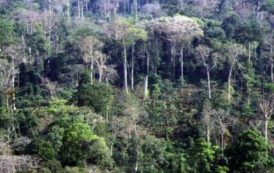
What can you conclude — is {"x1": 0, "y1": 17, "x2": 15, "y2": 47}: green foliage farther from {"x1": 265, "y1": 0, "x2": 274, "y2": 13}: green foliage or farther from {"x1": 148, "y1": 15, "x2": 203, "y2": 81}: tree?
{"x1": 265, "y1": 0, "x2": 274, "y2": 13}: green foliage

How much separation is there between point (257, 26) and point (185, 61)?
6.00 metres

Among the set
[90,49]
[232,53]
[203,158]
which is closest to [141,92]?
[90,49]

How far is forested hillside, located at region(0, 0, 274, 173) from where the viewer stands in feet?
93.1

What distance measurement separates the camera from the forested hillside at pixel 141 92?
1117 inches

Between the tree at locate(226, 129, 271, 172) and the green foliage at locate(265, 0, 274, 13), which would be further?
the green foliage at locate(265, 0, 274, 13)

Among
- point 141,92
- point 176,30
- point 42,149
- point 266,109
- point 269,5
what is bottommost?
point 42,149

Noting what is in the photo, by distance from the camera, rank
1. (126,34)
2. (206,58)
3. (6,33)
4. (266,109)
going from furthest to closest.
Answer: (6,33) → (126,34) → (206,58) → (266,109)

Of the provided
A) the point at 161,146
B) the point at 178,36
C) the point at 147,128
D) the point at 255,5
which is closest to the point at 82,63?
the point at 178,36

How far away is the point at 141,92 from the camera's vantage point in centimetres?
4062

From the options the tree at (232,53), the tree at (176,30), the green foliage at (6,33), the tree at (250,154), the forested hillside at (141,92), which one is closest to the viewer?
the tree at (250,154)

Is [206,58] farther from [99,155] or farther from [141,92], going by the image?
[99,155]

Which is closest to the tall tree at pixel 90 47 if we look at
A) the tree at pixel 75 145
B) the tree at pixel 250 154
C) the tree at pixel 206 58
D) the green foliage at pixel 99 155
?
the tree at pixel 206 58

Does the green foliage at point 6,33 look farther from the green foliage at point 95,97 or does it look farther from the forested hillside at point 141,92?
the green foliage at point 95,97

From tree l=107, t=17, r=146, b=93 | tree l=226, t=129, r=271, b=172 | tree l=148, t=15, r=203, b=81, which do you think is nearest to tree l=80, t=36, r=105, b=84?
tree l=107, t=17, r=146, b=93
